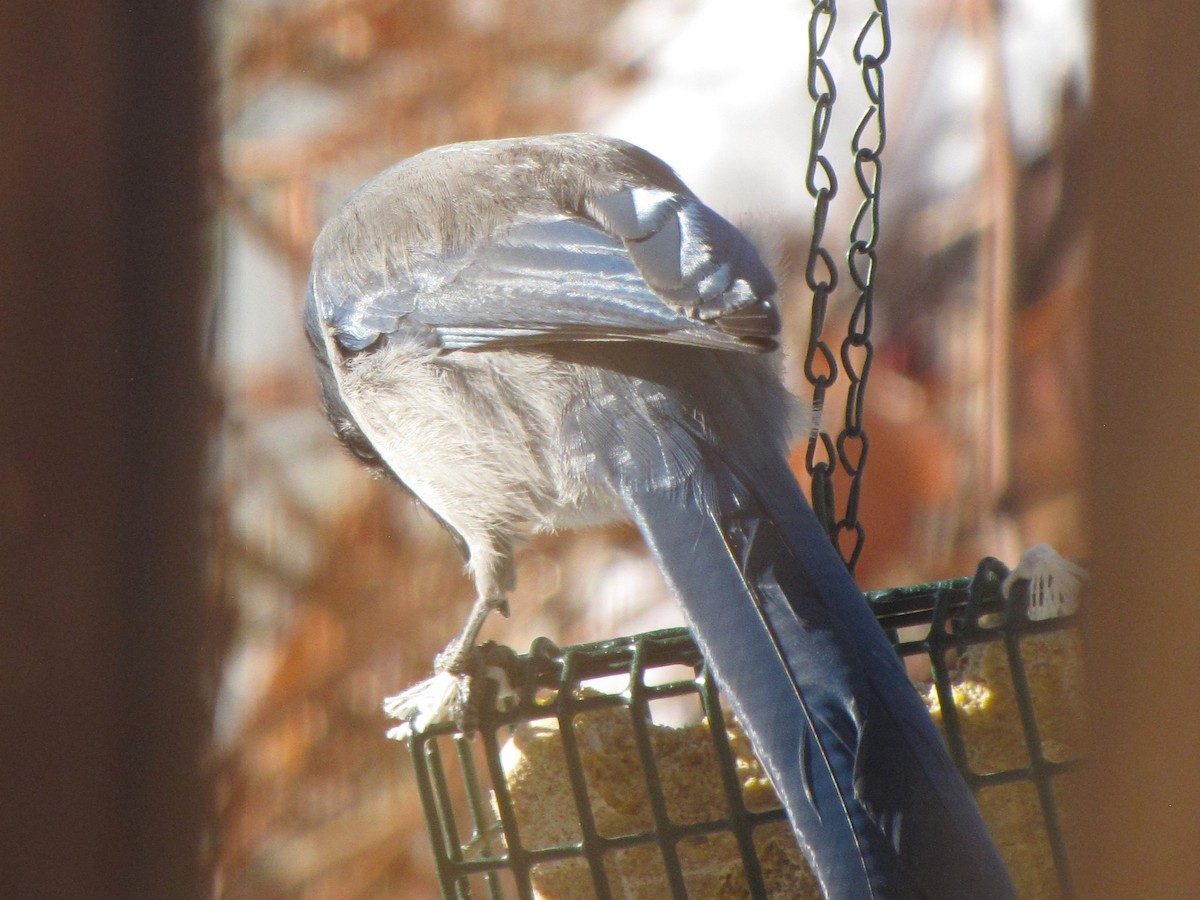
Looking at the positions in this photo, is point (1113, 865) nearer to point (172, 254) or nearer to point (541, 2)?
point (172, 254)

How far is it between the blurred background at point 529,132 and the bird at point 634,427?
204 cm

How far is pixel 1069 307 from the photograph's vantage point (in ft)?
15.6

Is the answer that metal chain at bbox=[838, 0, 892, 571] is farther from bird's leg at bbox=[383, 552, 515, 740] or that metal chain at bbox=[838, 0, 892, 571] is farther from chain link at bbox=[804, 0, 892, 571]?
bird's leg at bbox=[383, 552, 515, 740]

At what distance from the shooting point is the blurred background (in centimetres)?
465

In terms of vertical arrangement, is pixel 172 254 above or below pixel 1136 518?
above

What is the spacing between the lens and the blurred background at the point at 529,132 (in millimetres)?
4648

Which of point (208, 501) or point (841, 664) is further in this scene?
point (841, 664)

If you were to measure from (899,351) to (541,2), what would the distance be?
197 cm

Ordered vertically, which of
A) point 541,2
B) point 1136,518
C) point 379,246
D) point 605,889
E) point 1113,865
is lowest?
point 605,889

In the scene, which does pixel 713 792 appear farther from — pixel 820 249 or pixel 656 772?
pixel 820 249

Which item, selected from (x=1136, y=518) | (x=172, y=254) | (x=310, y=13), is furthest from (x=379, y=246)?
(x=310, y=13)

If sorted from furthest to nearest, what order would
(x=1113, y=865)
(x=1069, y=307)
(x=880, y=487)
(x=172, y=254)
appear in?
(x=880, y=487) → (x=1069, y=307) → (x=172, y=254) → (x=1113, y=865)

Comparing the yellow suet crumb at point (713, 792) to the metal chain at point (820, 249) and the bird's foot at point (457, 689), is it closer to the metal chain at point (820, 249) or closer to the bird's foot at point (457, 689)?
the bird's foot at point (457, 689)

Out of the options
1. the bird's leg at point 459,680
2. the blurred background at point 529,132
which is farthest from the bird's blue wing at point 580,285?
the blurred background at point 529,132
